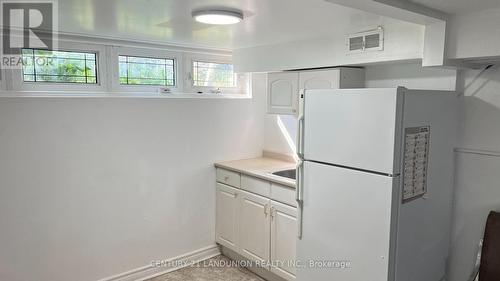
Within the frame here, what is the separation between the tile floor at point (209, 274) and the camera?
329 cm

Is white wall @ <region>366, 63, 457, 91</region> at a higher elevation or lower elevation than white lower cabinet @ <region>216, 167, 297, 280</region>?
higher

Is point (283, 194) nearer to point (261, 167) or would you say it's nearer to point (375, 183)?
point (261, 167)

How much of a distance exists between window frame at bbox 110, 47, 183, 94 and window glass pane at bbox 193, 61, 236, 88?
186 mm

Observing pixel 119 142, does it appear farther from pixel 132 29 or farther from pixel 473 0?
pixel 473 0

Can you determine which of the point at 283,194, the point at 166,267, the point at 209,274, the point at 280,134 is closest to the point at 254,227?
the point at 283,194

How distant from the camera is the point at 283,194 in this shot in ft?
9.61

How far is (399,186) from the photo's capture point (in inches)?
79.5

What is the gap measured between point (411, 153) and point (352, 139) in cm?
33

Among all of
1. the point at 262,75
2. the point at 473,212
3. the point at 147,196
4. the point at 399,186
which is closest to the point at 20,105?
the point at 147,196

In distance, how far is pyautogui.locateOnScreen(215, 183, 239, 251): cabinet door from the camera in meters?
3.46

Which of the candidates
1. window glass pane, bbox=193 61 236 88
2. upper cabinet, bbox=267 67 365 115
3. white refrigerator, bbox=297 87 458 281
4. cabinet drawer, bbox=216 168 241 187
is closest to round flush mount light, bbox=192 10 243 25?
white refrigerator, bbox=297 87 458 281

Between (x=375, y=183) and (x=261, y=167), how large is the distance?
150 centimetres

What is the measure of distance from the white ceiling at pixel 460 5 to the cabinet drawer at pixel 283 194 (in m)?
1.57

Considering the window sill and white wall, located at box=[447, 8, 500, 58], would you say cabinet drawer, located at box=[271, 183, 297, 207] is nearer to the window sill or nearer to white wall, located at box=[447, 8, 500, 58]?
the window sill
